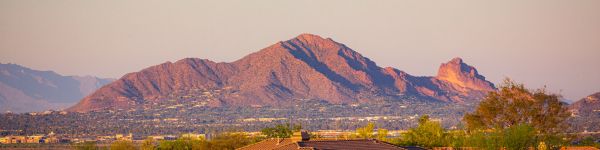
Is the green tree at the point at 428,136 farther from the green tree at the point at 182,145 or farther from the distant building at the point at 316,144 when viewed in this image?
the distant building at the point at 316,144

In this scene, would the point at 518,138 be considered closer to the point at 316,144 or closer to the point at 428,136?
the point at 316,144

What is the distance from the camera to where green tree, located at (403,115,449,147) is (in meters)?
99.0

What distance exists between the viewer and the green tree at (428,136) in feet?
325

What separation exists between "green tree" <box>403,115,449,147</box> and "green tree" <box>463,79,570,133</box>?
4404 millimetres

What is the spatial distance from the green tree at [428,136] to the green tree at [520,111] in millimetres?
4404

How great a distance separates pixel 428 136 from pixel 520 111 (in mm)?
12526

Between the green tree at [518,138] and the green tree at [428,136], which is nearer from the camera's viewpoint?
the green tree at [518,138]

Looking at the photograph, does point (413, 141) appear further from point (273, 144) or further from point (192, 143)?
point (273, 144)

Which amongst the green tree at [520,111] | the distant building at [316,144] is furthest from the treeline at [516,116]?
the distant building at [316,144]

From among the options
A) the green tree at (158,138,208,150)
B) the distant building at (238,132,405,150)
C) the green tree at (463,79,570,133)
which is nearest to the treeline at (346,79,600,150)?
the green tree at (463,79,570,133)

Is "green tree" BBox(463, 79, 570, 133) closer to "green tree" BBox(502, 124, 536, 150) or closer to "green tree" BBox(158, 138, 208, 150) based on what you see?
"green tree" BBox(502, 124, 536, 150)

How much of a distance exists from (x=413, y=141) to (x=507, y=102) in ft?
36.2

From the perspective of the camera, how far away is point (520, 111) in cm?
9331

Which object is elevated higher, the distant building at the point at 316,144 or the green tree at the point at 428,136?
the green tree at the point at 428,136
